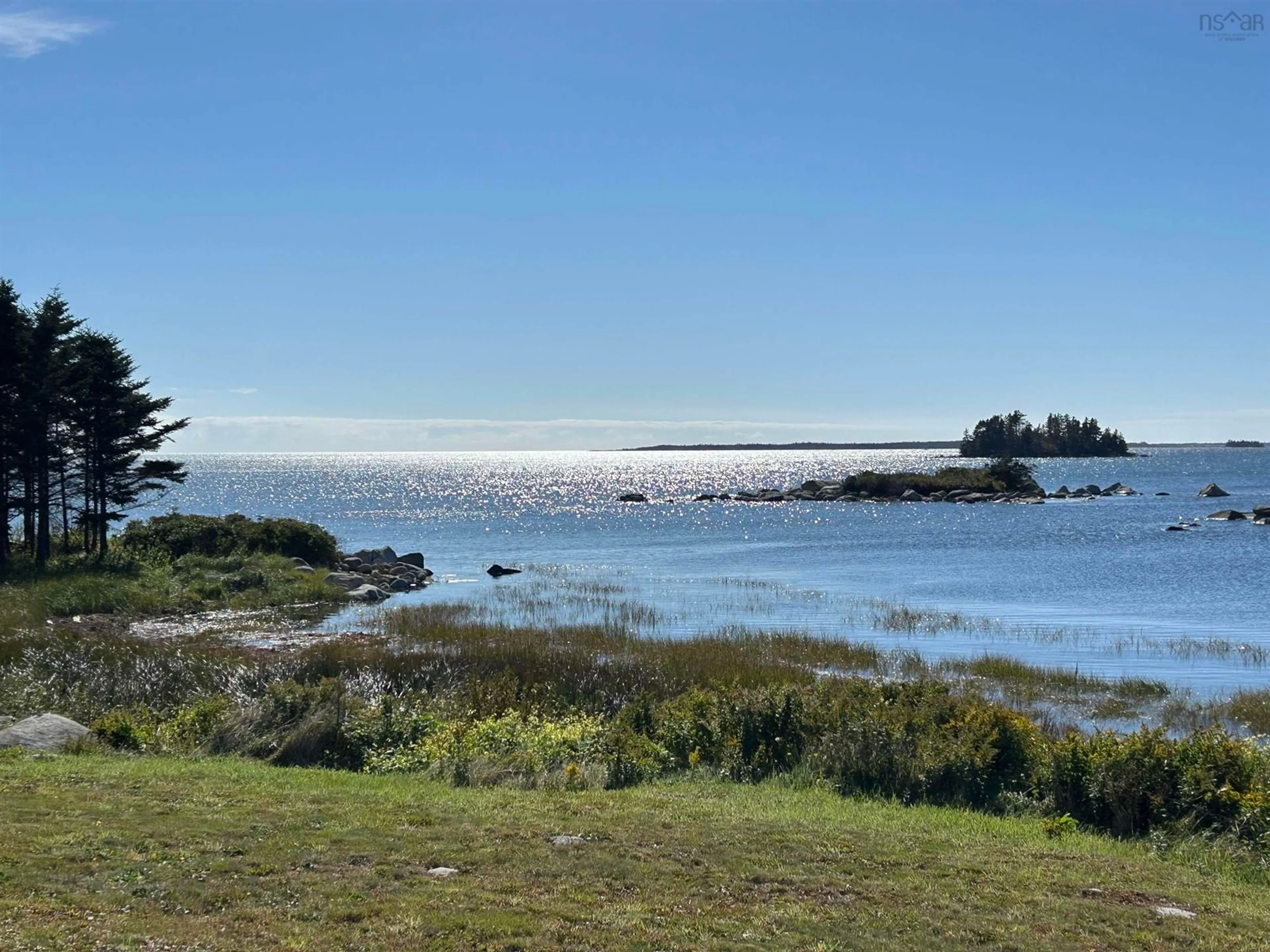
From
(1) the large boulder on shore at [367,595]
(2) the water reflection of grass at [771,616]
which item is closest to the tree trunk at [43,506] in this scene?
(1) the large boulder on shore at [367,595]

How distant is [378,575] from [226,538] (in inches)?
286

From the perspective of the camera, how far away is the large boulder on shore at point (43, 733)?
13.7m

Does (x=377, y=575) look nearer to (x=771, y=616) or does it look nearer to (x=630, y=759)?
(x=771, y=616)

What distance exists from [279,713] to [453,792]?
16.1 ft

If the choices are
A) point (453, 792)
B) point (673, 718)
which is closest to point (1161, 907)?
point (453, 792)

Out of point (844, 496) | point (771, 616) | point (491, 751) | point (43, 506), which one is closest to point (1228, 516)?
point (844, 496)

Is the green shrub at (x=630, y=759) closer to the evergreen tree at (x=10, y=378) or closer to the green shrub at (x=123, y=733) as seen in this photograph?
the green shrub at (x=123, y=733)

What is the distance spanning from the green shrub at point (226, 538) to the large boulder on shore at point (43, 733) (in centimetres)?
3239

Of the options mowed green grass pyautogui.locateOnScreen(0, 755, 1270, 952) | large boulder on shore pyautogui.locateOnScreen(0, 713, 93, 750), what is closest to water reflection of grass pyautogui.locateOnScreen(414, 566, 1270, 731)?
mowed green grass pyautogui.locateOnScreen(0, 755, 1270, 952)

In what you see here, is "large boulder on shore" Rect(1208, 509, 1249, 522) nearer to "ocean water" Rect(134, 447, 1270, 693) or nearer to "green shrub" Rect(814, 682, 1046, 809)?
"ocean water" Rect(134, 447, 1270, 693)

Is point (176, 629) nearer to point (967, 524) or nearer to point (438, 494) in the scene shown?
point (967, 524)

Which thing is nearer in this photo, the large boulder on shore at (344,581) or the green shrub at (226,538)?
the large boulder on shore at (344,581)

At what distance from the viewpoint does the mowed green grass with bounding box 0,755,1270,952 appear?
7023mm

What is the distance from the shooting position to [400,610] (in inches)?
1467
